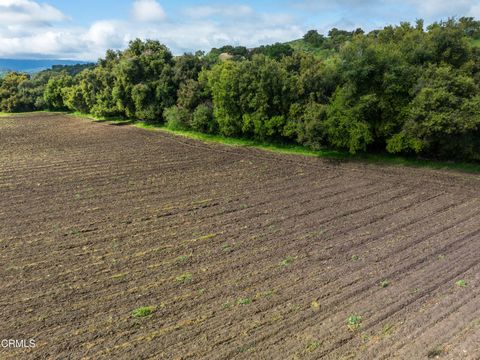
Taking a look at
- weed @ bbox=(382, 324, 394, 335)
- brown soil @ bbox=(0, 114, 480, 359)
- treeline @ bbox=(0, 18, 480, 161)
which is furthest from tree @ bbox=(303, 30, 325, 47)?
weed @ bbox=(382, 324, 394, 335)

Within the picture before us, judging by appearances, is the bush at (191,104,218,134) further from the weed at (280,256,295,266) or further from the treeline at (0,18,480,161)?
the weed at (280,256,295,266)

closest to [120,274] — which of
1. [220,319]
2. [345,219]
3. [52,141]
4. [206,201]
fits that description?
[220,319]

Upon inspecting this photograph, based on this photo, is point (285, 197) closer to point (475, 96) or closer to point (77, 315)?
point (77, 315)

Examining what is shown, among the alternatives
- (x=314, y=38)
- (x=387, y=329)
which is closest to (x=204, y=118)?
(x=387, y=329)

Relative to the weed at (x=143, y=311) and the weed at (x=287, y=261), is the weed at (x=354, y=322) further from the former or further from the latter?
the weed at (x=143, y=311)

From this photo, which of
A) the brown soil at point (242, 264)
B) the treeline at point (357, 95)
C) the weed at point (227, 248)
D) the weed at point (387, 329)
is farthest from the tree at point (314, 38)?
the weed at point (387, 329)
